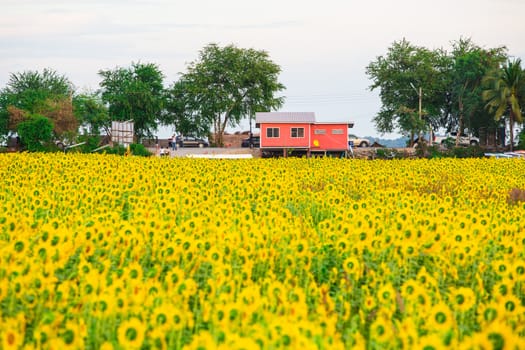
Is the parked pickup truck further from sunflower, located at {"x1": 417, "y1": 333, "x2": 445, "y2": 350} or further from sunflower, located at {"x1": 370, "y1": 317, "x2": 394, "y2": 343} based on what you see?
sunflower, located at {"x1": 417, "y1": 333, "x2": 445, "y2": 350}

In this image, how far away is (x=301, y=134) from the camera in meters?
68.9

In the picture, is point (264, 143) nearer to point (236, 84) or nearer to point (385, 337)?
point (236, 84)

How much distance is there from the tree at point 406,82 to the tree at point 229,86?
12198 millimetres

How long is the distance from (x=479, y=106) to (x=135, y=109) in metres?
39.6

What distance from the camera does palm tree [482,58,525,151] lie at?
7350cm

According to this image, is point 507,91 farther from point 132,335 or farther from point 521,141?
point 132,335

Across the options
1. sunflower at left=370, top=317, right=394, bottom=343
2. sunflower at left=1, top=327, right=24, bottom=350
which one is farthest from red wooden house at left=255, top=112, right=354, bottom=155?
sunflower at left=1, top=327, right=24, bottom=350

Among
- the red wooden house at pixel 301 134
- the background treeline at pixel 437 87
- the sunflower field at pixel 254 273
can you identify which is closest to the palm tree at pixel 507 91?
the background treeline at pixel 437 87

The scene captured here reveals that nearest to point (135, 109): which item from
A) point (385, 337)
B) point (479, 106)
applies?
point (479, 106)

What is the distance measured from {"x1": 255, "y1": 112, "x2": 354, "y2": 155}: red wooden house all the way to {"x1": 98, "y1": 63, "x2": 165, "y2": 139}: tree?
21786 mm

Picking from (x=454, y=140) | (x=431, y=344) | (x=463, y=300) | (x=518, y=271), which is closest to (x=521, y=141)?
(x=454, y=140)

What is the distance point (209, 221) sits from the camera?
1091cm

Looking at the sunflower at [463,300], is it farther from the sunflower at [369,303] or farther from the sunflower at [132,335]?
the sunflower at [132,335]

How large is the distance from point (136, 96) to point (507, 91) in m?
41.7
